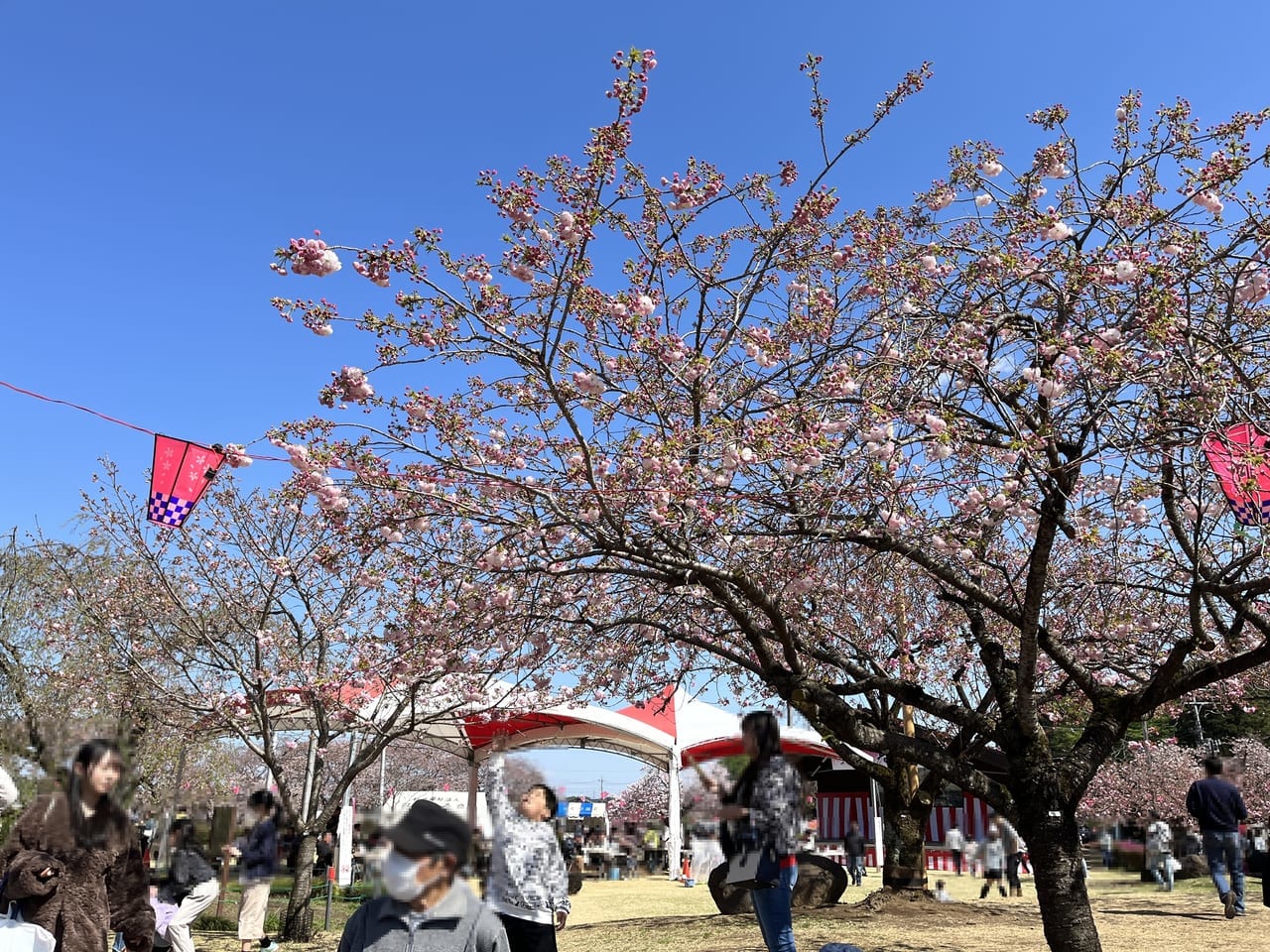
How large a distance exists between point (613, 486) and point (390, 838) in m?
3.73

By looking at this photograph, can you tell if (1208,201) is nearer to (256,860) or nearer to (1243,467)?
(1243,467)

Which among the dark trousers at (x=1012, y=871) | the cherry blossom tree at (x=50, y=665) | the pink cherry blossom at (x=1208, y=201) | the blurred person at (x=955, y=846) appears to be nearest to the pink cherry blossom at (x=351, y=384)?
the pink cherry blossom at (x=1208, y=201)

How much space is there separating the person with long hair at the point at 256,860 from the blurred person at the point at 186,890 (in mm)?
521

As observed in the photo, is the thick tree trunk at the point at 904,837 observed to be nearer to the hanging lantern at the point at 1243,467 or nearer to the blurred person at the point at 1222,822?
the blurred person at the point at 1222,822

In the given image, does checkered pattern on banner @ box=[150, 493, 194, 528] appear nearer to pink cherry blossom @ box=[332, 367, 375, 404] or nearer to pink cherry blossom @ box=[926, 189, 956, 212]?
pink cherry blossom @ box=[332, 367, 375, 404]

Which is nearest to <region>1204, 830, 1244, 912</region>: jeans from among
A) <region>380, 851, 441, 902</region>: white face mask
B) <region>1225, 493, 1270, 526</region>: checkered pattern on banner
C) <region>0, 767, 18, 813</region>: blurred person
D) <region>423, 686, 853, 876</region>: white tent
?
<region>1225, 493, 1270, 526</region>: checkered pattern on banner

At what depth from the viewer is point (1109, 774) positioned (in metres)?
24.0

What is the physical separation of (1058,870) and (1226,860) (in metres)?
3.68

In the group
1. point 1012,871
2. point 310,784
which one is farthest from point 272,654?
point 1012,871

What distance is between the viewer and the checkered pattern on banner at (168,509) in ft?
A: 30.1

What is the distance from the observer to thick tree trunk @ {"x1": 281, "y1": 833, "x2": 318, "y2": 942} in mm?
10859

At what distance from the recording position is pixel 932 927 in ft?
29.7

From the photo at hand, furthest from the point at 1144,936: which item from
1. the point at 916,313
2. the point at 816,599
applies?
the point at 916,313

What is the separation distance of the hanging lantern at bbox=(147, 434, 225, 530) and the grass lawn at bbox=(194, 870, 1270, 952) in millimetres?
4735
